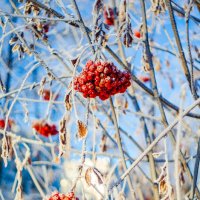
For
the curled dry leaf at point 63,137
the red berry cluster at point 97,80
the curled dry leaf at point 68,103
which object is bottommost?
the curled dry leaf at point 63,137

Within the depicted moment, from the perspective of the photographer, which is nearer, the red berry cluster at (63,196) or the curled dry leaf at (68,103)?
the red berry cluster at (63,196)

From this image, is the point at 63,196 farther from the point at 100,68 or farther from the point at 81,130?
the point at 100,68

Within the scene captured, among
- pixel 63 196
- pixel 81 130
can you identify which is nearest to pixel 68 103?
pixel 81 130

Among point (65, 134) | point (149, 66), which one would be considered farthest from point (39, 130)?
point (65, 134)

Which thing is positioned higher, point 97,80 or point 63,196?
point 97,80

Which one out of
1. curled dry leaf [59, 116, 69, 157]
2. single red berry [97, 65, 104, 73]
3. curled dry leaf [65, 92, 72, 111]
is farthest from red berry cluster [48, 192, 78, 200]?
single red berry [97, 65, 104, 73]

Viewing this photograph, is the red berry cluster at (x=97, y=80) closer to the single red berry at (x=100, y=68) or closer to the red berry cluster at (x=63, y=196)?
the single red berry at (x=100, y=68)

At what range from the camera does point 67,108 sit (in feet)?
4.36

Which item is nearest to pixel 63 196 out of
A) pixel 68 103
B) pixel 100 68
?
pixel 68 103

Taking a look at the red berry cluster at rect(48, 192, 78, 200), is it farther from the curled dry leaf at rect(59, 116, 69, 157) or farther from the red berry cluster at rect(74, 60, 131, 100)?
the red berry cluster at rect(74, 60, 131, 100)

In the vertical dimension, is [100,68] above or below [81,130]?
above

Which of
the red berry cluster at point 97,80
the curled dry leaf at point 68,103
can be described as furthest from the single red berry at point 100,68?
the curled dry leaf at point 68,103

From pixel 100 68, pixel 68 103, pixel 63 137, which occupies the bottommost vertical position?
pixel 63 137

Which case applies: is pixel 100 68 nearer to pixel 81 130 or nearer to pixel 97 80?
pixel 97 80
